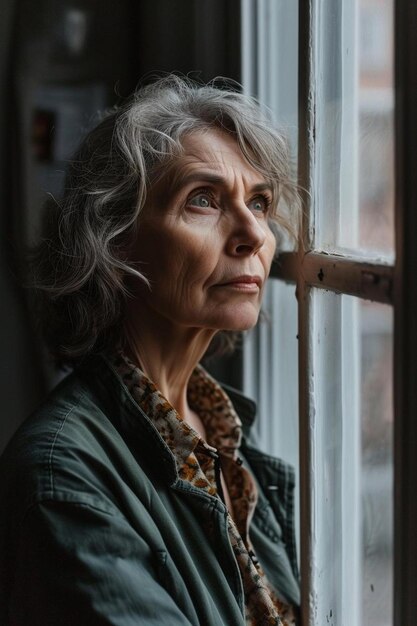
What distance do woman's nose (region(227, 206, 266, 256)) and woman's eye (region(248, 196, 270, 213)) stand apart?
7cm

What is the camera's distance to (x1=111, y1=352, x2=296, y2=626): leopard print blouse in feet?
4.04

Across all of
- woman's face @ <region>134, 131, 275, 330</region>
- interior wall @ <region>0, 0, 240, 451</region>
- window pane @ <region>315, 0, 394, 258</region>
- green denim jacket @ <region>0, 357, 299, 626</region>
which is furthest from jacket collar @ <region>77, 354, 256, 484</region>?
interior wall @ <region>0, 0, 240, 451</region>

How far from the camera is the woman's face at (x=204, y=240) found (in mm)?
1248

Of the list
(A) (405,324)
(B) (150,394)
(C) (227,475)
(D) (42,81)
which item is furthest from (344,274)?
(D) (42,81)

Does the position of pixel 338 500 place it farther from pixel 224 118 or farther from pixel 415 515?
pixel 224 118

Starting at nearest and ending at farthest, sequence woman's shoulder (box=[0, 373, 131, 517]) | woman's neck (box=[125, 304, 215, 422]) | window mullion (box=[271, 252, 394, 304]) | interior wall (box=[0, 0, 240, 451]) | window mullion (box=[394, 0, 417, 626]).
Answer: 1. window mullion (box=[394, 0, 417, 626])
2. window mullion (box=[271, 252, 394, 304])
3. woman's shoulder (box=[0, 373, 131, 517])
4. woman's neck (box=[125, 304, 215, 422])
5. interior wall (box=[0, 0, 240, 451])

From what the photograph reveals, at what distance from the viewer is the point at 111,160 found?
130cm

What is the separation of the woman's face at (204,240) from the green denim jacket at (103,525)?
0.57ft

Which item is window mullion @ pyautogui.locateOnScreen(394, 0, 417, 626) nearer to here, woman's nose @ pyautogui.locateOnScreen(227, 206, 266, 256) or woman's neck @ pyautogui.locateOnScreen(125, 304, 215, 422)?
woman's nose @ pyautogui.locateOnScreen(227, 206, 266, 256)

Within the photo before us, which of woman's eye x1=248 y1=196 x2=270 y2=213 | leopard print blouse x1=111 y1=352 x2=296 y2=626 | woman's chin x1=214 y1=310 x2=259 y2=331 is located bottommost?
leopard print blouse x1=111 y1=352 x2=296 y2=626

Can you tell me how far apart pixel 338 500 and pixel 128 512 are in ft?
1.11

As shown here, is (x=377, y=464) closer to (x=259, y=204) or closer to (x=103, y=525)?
(x=103, y=525)

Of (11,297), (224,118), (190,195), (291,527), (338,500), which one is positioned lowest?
(291,527)

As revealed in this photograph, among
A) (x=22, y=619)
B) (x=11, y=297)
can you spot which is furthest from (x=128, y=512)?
(x=11, y=297)
